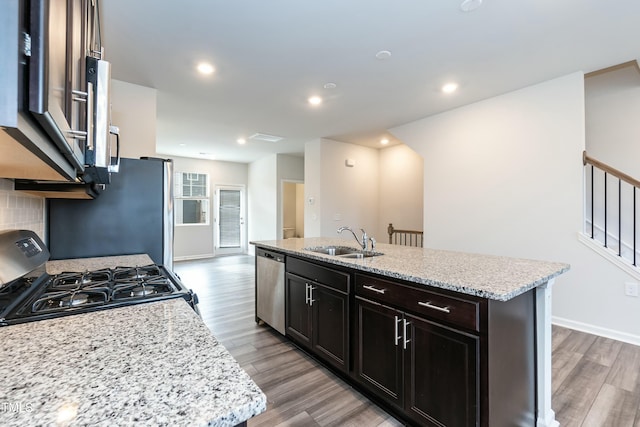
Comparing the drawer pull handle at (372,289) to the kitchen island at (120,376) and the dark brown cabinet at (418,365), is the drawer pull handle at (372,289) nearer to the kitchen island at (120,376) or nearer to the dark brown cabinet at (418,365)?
the dark brown cabinet at (418,365)

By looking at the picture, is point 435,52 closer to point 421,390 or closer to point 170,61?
point 170,61

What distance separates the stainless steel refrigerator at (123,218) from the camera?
2074 millimetres

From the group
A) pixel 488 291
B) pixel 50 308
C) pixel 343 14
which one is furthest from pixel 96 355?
pixel 343 14

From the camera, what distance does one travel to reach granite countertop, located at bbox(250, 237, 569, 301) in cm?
134

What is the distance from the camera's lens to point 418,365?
61.2 inches

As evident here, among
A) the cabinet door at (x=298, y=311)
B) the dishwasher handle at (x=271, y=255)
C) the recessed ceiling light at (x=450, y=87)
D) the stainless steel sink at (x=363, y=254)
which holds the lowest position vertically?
the cabinet door at (x=298, y=311)

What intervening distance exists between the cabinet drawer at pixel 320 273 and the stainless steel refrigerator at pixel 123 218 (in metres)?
1.04

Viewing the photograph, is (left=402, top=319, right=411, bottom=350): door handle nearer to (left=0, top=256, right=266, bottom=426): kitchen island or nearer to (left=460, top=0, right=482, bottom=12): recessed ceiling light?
(left=0, top=256, right=266, bottom=426): kitchen island

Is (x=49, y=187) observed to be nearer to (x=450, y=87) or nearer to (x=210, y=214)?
(x=450, y=87)

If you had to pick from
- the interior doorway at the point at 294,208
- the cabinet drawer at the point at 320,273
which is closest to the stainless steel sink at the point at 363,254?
the cabinet drawer at the point at 320,273

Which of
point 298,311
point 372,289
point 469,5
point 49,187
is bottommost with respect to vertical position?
point 298,311

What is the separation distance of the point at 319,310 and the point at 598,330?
289 cm

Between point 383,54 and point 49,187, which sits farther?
point 383,54

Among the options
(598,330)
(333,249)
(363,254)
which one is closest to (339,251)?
(333,249)
